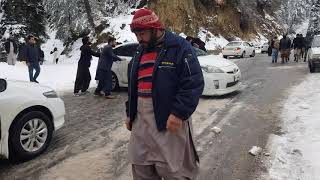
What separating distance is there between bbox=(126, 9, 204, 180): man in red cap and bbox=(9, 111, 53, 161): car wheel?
9.57 ft

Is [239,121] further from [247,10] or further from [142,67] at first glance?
[247,10]

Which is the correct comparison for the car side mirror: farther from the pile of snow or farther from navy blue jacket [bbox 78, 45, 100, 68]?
the pile of snow

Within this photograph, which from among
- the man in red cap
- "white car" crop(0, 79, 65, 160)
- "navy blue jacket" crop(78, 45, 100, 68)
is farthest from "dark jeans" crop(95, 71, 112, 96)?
the man in red cap

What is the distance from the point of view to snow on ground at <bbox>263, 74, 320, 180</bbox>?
5352 millimetres

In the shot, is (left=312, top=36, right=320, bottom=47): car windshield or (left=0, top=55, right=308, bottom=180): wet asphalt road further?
(left=312, top=36, right=320, bottom=47): car windshield

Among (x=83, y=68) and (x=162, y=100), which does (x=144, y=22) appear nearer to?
(x=162, y=100)

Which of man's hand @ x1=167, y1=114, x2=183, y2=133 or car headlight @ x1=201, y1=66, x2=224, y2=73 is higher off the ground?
man's hand @ x1=167, y1=114, x2=183, y2=133

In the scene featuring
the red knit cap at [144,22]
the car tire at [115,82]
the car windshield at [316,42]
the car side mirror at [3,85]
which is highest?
the red knit cap at [144,22]

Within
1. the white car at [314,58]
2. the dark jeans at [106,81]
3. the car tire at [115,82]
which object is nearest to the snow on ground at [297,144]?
the dark jeans at [106,81]

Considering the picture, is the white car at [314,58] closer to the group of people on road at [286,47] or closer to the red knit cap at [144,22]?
the group of people on road at [286,47]

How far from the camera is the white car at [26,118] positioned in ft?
18.8

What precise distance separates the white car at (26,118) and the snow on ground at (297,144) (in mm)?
3315

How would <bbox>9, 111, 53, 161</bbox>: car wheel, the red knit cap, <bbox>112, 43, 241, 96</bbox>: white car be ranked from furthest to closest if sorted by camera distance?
<bbox>112, 43, 241, 96</bbox>: white car
<bbox>9, 111, 53, 161</bbox>: car wheel
the red knit cap

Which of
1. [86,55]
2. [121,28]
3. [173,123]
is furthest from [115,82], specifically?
[121,28]
